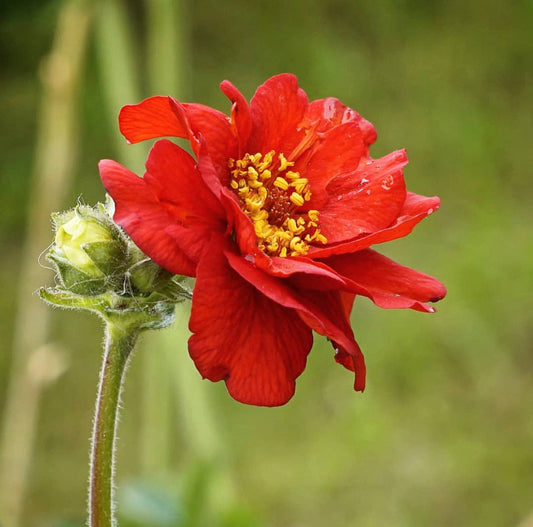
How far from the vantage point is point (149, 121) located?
366 millimetres

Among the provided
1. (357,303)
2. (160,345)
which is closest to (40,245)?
(160,345)

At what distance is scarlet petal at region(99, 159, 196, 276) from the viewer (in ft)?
1.04

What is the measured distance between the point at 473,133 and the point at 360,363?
759mm

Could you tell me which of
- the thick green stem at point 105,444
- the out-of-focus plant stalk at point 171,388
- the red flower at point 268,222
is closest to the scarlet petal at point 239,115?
the red flower at point 268,222

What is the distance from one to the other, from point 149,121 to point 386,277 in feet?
0.39

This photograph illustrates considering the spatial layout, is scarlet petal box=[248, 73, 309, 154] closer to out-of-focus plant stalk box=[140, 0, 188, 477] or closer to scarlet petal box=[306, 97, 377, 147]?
scarlet petal box=[306, 97, 377, 147]

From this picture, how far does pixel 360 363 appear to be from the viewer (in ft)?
1.14

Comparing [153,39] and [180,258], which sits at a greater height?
[153,39]

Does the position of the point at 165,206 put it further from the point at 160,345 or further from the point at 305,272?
the point at 160,345

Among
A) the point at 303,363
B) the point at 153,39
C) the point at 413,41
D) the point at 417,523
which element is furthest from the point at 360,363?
the point at 413,41

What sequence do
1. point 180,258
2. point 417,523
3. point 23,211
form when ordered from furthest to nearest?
point 23,211
point 417,523
point 180,258

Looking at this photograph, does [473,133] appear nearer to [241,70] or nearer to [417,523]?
[241,70]

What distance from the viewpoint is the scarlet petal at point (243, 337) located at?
32 centimetres

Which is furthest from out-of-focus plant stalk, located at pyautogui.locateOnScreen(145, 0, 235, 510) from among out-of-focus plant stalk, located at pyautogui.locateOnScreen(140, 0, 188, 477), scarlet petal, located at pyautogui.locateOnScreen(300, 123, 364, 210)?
scarlet petal, located at pyautogui.locateOnScreen(300, 123, 364, 210)
